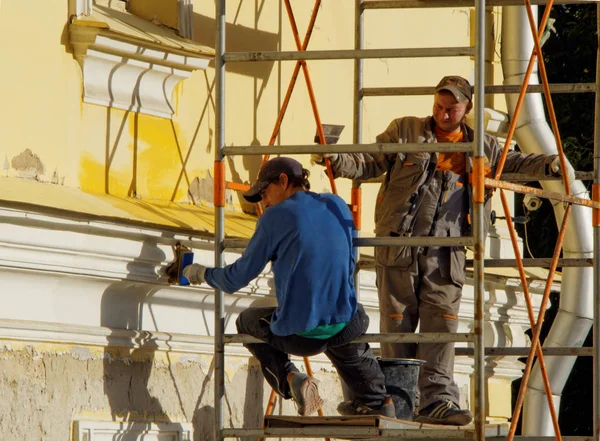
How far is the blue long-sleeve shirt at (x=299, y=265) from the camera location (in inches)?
229

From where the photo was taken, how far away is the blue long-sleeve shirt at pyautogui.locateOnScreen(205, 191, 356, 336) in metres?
5.82

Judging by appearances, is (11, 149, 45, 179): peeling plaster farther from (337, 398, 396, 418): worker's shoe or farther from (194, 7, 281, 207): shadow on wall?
(337, 398, 396, 418): worker's shoe

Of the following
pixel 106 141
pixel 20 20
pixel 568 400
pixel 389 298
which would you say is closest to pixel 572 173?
pixel 389 298

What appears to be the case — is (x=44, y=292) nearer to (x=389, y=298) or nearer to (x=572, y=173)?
(x=389, y=298)

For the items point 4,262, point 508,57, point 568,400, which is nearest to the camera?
point 4,262

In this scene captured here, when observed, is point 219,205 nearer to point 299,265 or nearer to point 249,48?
point 299,265

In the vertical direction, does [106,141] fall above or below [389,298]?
above

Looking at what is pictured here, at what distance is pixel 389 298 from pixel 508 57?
2993 mm

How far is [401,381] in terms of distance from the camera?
6.30 metres

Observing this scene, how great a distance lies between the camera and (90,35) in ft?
21.5

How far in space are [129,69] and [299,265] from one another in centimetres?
157

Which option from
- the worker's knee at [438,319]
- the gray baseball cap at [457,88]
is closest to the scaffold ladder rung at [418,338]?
the worker's knee at [438,319]

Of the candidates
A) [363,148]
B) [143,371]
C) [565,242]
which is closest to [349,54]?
[363,148]

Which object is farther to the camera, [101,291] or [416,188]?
[416,188]
